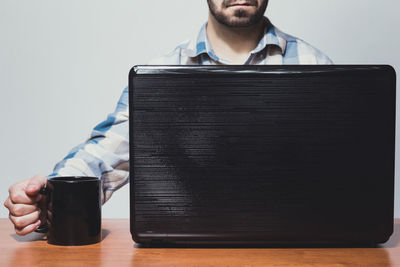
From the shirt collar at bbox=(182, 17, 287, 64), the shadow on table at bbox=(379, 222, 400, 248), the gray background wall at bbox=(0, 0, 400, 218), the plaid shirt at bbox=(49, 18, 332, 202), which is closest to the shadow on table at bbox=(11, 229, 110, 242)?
the plaid shirt at bbox=(49, 18, 332, 202)

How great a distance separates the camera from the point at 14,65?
241cm

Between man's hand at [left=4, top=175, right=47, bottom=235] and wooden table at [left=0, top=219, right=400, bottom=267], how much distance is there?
0.03 m

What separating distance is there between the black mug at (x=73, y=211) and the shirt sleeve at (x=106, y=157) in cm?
26

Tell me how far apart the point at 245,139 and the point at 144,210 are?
173mm

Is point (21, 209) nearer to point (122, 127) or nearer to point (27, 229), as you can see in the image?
point (27, 229)

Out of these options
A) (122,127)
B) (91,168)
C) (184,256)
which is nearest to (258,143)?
(184,256)

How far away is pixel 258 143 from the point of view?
684 mm

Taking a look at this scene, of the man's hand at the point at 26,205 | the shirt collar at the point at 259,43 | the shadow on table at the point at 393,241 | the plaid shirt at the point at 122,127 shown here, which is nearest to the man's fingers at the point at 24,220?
the man's hand at the point at 26,205

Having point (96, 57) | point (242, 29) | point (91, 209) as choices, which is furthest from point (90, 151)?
point (96, 57)

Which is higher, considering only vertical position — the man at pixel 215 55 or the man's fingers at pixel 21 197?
the man at pixel 215 55

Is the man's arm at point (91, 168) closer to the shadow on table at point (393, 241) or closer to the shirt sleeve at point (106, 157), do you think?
the shirt sleeve at point (106, 157)

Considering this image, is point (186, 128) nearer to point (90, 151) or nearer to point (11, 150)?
point (90, 151)

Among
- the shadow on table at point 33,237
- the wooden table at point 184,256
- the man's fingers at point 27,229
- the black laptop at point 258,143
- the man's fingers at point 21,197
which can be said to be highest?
the black laptop at point 258,143

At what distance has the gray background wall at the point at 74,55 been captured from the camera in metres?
2.31
